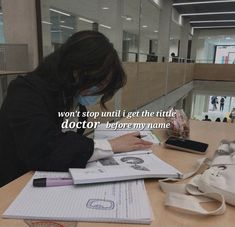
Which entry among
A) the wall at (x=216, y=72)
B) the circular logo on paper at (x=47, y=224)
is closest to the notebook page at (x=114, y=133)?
the circular logo on paper at (x=47, y=224)

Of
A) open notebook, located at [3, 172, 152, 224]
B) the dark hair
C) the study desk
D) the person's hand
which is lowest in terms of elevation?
the study desk

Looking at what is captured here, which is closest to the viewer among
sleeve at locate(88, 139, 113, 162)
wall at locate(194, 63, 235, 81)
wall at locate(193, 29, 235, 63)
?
sleeve at locate(88, 139, 113, 162)

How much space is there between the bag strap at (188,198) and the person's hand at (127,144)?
236 mm

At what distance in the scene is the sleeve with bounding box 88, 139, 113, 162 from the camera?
2.66 feet

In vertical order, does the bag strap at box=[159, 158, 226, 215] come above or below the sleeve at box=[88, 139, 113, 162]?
below

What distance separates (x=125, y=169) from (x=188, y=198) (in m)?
0.21

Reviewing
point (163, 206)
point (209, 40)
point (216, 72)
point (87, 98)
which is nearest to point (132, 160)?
point (163, 206)

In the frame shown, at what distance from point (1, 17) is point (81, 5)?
38.1 inches

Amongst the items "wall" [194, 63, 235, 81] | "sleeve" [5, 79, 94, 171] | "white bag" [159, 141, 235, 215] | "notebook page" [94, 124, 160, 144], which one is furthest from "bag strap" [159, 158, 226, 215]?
"wall" [194, 63, 235, 81]

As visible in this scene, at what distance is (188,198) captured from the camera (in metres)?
0.60

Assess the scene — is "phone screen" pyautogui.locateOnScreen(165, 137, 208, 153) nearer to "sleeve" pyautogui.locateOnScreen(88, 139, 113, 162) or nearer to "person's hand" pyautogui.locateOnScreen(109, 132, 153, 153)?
"person's hand" pyautogui.locateOnScreen(109, 132, 153, 153)

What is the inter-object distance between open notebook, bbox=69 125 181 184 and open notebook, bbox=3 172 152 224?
0.02 m

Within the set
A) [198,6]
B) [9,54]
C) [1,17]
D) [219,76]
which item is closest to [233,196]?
[9,54]

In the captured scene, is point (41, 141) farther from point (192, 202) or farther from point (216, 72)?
point (216, 72)
